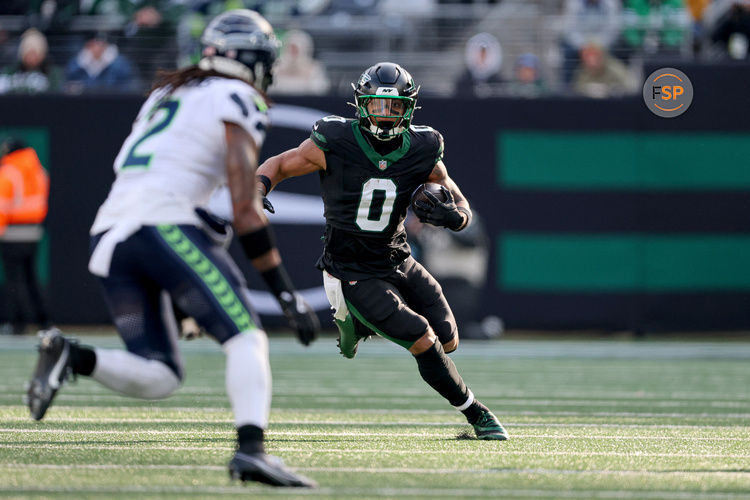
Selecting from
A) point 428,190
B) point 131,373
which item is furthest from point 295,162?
point 131,373

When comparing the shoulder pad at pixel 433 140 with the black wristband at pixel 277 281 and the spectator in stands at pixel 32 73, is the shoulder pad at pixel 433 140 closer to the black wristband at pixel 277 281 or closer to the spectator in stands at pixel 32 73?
the black wristband at pixel 277 281

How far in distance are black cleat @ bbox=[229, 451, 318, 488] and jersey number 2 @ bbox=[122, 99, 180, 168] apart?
1041 mm

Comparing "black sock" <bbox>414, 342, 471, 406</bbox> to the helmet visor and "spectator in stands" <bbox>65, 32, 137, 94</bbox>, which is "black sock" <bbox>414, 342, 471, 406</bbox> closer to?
the helmet visor

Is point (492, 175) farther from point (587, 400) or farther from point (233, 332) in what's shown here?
point (233, 332)

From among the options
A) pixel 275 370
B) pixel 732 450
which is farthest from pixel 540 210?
pixel 732 450

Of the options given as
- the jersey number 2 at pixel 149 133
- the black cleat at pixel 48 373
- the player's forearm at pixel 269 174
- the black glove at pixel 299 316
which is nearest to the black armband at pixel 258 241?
the black glove at pixel 299 316

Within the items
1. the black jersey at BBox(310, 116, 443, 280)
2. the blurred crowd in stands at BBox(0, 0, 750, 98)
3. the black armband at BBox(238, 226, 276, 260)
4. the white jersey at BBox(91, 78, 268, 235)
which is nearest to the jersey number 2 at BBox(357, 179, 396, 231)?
the black jersey at BBox(310, 116, 443, 280)

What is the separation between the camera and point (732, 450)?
5.20 meters

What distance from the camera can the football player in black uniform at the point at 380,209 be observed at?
550 centimetres

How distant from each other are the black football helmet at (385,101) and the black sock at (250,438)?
6.71 ft

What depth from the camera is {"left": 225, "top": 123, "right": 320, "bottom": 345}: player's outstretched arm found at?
3959 mm

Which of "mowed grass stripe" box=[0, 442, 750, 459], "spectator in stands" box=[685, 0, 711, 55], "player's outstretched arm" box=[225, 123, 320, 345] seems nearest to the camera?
"player's outstretched arm" box=[225, 123, 320, 345]

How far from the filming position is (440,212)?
545cm

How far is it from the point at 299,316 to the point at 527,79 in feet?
32.0
